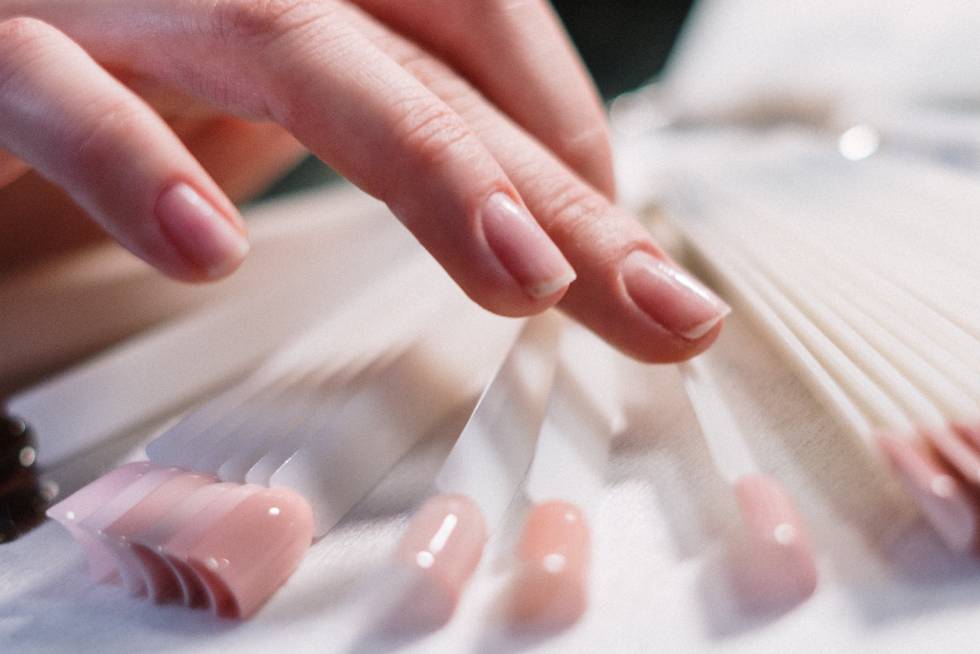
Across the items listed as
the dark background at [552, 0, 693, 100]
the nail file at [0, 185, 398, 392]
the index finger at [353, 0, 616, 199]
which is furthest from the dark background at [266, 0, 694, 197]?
the index finger at [353, 0, 616, 199]

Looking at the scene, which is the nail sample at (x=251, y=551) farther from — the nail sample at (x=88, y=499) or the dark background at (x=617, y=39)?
the dark background at (x=617, y=39)

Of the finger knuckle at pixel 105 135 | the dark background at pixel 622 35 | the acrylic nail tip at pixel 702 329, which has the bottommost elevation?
the dark background at pixel 622 35

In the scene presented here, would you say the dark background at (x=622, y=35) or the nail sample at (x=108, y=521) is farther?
the dark background at (x=622, y=35)

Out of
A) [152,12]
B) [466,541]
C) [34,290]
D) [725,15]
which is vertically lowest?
[725,15]

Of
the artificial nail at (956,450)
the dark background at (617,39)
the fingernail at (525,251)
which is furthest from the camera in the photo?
the dark background at (617,39)

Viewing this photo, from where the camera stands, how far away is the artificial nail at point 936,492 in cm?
25

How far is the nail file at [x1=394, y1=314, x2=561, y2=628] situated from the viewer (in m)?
0.27

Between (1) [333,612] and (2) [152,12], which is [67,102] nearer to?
(2) [152,12]

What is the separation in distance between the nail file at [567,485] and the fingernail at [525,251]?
0.17ft

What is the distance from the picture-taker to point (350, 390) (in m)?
0.40

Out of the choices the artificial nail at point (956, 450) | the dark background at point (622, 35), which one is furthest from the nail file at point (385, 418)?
the dark background at point (622, 35)

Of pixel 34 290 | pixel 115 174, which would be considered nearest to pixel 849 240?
pixel 115 174

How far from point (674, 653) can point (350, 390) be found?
20cm

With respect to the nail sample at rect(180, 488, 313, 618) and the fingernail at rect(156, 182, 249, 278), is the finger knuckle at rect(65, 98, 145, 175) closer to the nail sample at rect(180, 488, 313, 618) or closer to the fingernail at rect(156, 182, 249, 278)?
the fingernail at rect(156, 182, 249, 278)
